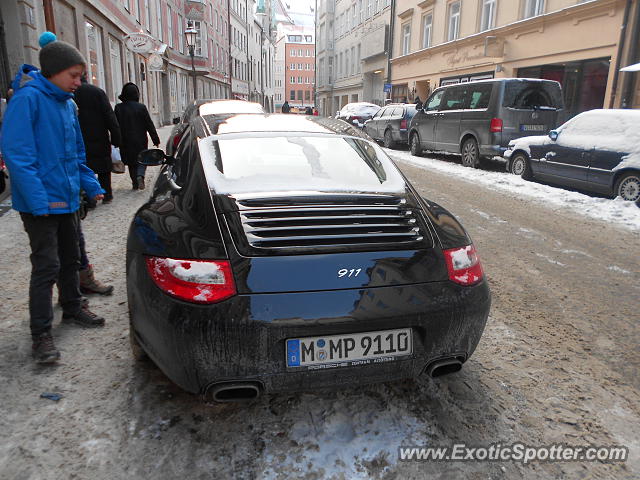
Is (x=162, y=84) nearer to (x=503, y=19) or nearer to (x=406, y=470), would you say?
(x=503, y=19)

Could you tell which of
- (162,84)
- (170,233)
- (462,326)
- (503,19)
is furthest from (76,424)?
(162,84)

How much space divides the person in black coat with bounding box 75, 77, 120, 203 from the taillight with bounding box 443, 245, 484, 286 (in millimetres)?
5789

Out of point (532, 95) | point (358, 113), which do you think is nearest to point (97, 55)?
point (358, 113)

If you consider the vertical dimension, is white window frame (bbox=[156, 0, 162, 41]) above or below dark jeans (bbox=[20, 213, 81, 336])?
above

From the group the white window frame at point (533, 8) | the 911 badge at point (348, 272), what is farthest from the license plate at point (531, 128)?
the 911 badge at point (348, 272)

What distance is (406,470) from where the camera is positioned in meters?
2.07

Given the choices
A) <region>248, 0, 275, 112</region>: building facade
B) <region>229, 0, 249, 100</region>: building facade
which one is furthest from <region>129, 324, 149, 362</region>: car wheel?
<region>248, 0, 275, 112</region>: building facade

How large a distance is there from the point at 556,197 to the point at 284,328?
26.2 feet

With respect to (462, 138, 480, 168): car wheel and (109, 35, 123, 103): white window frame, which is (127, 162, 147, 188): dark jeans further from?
(109, 35, 123, 103): white window frame

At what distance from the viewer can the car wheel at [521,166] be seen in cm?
1034

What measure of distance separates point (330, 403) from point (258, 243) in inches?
38.8

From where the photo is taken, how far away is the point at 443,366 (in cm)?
232

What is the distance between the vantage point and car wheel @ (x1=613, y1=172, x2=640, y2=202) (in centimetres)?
779

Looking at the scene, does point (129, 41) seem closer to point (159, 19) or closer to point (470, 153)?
point (470, 153)
